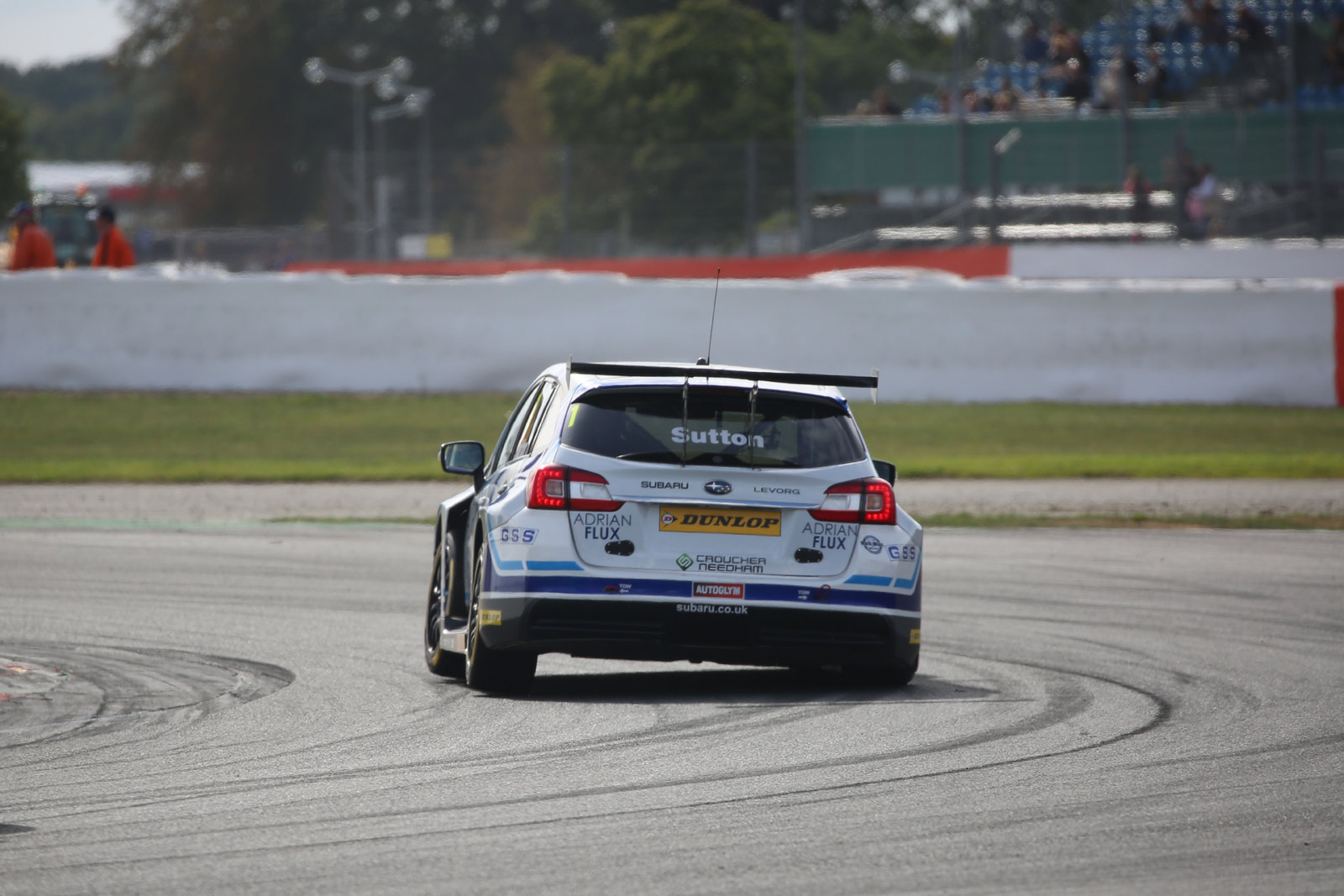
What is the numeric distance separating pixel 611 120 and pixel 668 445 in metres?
Result: 59.4

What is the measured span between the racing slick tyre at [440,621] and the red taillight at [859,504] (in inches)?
69.5

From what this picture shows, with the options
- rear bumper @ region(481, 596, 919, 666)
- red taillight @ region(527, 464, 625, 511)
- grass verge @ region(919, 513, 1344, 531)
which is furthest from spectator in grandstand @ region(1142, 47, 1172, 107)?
red taillight @ region(527, 464, 625, 511)

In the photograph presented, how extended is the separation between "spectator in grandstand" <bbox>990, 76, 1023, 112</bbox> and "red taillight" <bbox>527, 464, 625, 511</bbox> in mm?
29384

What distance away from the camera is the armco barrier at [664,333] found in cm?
2295

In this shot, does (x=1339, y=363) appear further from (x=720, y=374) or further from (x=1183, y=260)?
(x=720, y=374)

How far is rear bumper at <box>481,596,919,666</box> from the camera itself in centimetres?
777

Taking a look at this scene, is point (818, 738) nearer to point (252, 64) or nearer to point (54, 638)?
point (54, 638)

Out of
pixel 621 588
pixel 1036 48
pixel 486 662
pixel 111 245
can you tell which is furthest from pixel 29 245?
pixel 1036 48

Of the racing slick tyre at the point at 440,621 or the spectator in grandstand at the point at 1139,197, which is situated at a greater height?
the spectator in grandstand at the point at 1139,197

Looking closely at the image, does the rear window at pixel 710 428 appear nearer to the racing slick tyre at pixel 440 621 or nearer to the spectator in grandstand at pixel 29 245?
the racing slick tyre at pixel 440 621

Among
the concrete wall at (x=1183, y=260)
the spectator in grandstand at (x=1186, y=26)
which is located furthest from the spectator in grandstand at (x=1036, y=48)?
the concrete wall at (x=1183, y=260)

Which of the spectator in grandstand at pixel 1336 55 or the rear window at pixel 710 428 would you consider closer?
the rear window at pixel 710 428

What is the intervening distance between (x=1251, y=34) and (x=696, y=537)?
95.7 ft

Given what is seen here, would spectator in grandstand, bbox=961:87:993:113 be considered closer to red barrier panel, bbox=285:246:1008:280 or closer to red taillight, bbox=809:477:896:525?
red barrier panel, bbox=285:246:1008:280
